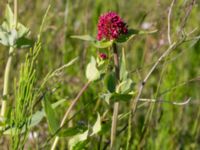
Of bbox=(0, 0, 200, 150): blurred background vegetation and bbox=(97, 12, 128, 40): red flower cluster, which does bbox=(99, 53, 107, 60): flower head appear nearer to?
bbox=(97, 12, 128, 40): red flower cluster

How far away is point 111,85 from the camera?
118 centimetres

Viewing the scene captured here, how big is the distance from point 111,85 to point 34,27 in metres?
1.75

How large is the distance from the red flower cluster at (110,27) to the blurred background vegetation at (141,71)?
190 millimetres

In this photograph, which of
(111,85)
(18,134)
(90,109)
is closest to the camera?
(18,134)

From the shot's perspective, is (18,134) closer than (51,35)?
Yes

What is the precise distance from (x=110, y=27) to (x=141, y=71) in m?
1.05

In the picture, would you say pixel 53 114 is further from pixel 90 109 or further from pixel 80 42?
pixel 80 42

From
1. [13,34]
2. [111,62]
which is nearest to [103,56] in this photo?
[111,62]

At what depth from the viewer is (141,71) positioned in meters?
2.17

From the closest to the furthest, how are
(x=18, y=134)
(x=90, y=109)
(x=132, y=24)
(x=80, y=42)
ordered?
(x=18, y=134)
(x=90, y=109)
(x=80, y=42)
(x=132, y=24)

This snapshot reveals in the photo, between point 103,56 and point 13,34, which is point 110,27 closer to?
point 103,56

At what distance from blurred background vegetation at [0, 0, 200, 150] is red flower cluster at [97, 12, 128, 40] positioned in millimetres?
190

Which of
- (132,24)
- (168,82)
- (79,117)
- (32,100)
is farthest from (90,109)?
(132,24)

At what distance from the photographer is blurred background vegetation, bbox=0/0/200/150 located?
1608 millimetres
